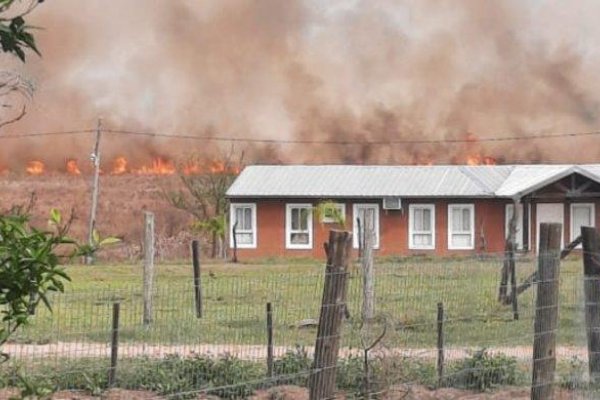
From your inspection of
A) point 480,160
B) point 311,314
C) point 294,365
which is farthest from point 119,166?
point 294,365

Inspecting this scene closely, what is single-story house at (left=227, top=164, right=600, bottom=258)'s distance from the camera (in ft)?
117

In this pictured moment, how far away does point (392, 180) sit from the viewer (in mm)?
37844

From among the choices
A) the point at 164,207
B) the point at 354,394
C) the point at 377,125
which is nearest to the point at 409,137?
the point at 377,125

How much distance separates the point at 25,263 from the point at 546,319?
4.93 m

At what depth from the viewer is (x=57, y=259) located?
289cm

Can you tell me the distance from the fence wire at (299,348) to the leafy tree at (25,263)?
3298mm

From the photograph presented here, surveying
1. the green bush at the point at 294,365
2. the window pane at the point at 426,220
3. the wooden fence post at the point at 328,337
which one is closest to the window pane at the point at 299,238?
the window pane at the point at 426,220

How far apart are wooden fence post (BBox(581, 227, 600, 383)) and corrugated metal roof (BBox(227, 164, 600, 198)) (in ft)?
86.6

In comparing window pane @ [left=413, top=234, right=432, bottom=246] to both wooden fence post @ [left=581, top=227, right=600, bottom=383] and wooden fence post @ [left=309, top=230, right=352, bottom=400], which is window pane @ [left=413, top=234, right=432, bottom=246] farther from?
wooden fence post @ [left=309, top=230, right=352, bottom=400]

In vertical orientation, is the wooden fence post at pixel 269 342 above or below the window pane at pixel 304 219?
below

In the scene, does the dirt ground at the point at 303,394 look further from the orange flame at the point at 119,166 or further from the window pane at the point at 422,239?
the orange flame at the point at 119,166

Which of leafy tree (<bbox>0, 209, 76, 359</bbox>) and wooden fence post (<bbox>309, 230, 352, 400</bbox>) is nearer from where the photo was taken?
leafy tree (<bbox>0, 209, 76, 359</bbox>)

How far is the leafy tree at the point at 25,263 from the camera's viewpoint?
280cm

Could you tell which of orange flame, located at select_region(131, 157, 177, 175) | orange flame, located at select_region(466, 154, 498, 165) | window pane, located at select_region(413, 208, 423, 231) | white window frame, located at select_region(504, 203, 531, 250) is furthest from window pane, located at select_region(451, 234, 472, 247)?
orange flame, located at select_region(131, 157, 177, 175)
